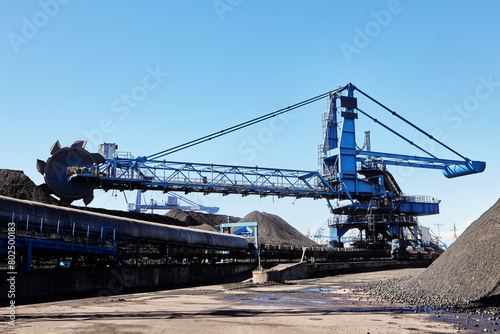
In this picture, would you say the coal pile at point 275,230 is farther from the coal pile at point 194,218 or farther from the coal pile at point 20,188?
the coal pile at point 20,188

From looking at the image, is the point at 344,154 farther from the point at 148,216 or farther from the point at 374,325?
the point at 374,325

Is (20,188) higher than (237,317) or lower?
higher

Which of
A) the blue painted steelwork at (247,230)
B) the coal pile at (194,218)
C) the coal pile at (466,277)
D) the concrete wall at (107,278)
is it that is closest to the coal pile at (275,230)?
the coal pile at (194,218)

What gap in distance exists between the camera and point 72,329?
10.1 metres

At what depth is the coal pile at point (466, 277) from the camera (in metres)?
14.5

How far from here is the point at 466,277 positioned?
16.0 metres

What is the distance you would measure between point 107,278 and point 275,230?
151 ft

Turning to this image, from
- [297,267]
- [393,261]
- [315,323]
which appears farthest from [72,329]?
[393,261]

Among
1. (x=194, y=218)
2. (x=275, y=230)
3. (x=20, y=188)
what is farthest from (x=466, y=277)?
(x=194, y=218)

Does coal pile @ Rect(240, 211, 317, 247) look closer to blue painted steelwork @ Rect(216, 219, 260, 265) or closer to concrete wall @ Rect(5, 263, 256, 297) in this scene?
blue painted steelwork @ Rect(216, 219, 260, 265)

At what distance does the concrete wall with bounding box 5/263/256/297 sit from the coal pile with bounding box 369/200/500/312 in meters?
12.1

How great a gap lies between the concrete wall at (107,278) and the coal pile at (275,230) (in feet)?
106

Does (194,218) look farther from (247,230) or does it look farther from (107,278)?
(107,278)

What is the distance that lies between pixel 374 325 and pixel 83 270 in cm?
1436
